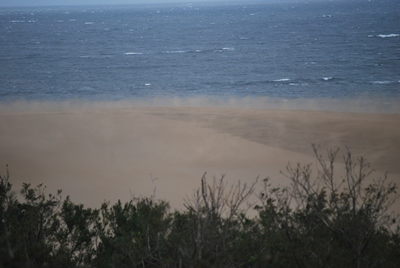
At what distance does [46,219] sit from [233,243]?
441 cm

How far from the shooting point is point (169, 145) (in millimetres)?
27578

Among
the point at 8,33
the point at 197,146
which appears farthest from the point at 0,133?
the point at 8,33

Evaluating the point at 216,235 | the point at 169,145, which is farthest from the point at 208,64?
the point at 216,235

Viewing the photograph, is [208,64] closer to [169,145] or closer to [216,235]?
[169,145]

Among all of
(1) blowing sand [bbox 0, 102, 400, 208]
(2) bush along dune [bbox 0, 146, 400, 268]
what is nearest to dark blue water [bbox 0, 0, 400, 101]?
(1) blowing sand [bbox 0, 102, 400, 208]

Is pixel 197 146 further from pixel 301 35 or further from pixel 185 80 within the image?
pixel 301 35

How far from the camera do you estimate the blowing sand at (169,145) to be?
22.9 metres

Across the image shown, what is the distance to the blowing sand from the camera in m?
22.9

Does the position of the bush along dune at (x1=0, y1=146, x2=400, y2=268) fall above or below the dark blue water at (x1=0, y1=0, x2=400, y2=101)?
above

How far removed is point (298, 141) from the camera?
1115 inches

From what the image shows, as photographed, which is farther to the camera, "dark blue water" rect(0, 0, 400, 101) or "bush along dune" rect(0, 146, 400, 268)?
"dark blue water" rect(0, 0, 400, 101)

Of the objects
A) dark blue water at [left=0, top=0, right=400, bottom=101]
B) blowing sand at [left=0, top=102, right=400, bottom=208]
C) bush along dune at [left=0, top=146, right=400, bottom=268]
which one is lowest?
dark blue water at [left=0, top=0, right=400, bottom=101]

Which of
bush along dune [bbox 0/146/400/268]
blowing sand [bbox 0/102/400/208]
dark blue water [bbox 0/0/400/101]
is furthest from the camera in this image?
dark blue water [bbox 0/0/400/101]

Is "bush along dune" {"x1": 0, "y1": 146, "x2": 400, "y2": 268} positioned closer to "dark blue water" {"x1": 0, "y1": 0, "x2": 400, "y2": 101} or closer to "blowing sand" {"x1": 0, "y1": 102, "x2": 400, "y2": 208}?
"blowing sand" {"x1": 0, "y1": 102, "x2": 400, "y2": 208}
